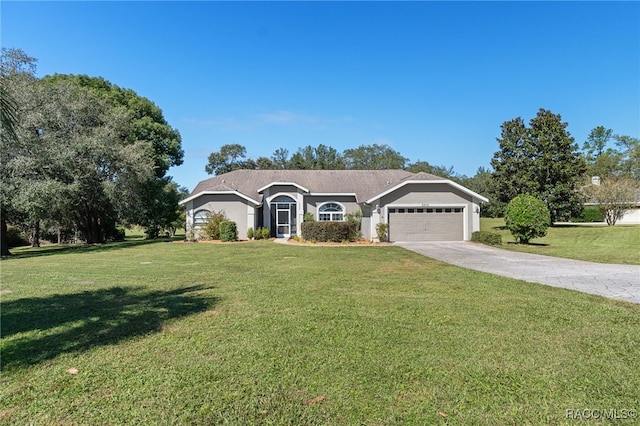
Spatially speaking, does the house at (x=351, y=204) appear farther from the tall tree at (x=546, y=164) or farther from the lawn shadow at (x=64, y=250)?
the tall tree at (x=546, y=164)

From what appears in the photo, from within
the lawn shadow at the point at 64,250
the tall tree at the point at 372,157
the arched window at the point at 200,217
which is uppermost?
the tall tree at the point at 372,157

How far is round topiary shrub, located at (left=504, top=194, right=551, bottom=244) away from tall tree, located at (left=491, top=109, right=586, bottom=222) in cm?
1544

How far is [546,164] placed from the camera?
3152 cm

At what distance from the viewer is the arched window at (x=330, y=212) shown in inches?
986

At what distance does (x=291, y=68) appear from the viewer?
60.5ft

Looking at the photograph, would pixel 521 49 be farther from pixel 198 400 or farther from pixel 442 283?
pixel 198 400

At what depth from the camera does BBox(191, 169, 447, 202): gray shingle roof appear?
25922 millimetres

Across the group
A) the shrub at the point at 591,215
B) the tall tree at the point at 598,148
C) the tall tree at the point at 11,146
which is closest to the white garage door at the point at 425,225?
the tall tree at the point at 11,146

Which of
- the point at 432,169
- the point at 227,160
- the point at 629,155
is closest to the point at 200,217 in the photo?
the point at 227,160

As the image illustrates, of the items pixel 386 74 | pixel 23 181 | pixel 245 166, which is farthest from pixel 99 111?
pixel 245 166

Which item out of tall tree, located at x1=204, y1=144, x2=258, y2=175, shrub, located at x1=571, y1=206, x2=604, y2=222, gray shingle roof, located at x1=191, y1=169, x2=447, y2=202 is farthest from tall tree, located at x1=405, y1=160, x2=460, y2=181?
gray shingle roof, located at x1=191, y1=169, x2=447, y2=202

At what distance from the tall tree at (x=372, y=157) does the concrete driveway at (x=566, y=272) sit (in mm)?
50428

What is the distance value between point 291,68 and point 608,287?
16386mm

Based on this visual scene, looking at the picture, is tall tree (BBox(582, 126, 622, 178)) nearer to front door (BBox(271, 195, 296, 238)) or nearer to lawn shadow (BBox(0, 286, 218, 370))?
front door (BBox(271, 195, 296, 238))
